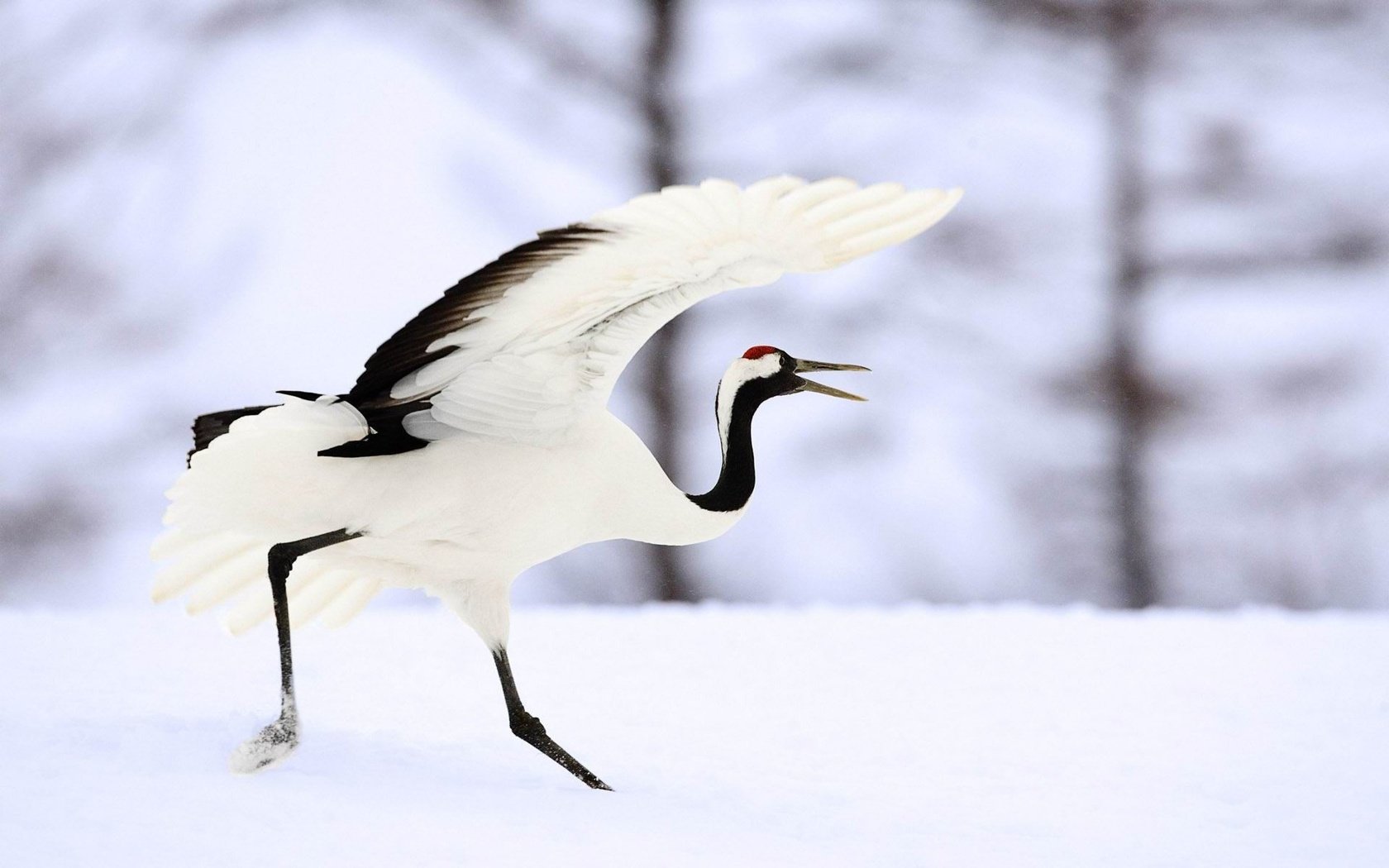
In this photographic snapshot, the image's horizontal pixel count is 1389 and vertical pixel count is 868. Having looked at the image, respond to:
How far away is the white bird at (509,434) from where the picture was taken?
1948 millimetres

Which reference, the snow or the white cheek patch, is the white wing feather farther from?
the snow

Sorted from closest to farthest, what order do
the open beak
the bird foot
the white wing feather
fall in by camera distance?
the white wing feather, the bird foot, the open beak

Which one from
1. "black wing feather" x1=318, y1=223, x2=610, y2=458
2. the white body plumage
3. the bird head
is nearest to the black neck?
the bird head

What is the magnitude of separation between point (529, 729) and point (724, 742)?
0.44 m

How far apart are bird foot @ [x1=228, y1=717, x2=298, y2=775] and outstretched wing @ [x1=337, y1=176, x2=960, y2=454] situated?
47 cm

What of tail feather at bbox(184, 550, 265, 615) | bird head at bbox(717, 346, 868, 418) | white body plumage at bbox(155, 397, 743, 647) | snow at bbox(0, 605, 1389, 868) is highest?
bird head at bbox(717, 346, 868, 418)

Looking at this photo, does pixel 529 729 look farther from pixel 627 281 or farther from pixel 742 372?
pixel 627 281

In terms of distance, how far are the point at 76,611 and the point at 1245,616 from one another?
3319 mm

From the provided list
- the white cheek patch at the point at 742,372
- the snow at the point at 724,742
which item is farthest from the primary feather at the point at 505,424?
the snow at the point at 724,742

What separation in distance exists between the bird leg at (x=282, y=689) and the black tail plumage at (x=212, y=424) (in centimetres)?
21

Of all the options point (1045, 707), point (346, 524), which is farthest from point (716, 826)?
point (1045, 707)

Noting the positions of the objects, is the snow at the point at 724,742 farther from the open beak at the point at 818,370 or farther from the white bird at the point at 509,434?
the open beak at the point at 818,370

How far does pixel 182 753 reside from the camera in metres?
2.25

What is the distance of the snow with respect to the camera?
76.9 inches
